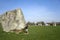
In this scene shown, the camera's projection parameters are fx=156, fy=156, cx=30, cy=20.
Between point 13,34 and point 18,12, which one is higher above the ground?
point 18,12

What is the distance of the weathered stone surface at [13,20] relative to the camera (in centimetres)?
1171

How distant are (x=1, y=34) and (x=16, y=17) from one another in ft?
5.64

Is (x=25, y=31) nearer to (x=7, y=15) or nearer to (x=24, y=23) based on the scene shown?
(x=24, y=23)

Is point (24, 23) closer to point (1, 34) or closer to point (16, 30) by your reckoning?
point (16, 30)

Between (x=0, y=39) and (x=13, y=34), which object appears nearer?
(x=0, y=39)

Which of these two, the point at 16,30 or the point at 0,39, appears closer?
the point at 0,39

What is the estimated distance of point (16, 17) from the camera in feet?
39.0

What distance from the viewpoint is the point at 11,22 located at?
1187 cm

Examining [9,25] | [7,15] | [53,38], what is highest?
[7,15]

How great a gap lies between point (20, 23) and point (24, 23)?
321mm

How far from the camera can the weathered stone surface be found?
Answer: 1171cm

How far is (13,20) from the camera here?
1192cm

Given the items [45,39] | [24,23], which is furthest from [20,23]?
[45,39]

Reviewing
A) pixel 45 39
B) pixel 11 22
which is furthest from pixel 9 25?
pixel 45 39
